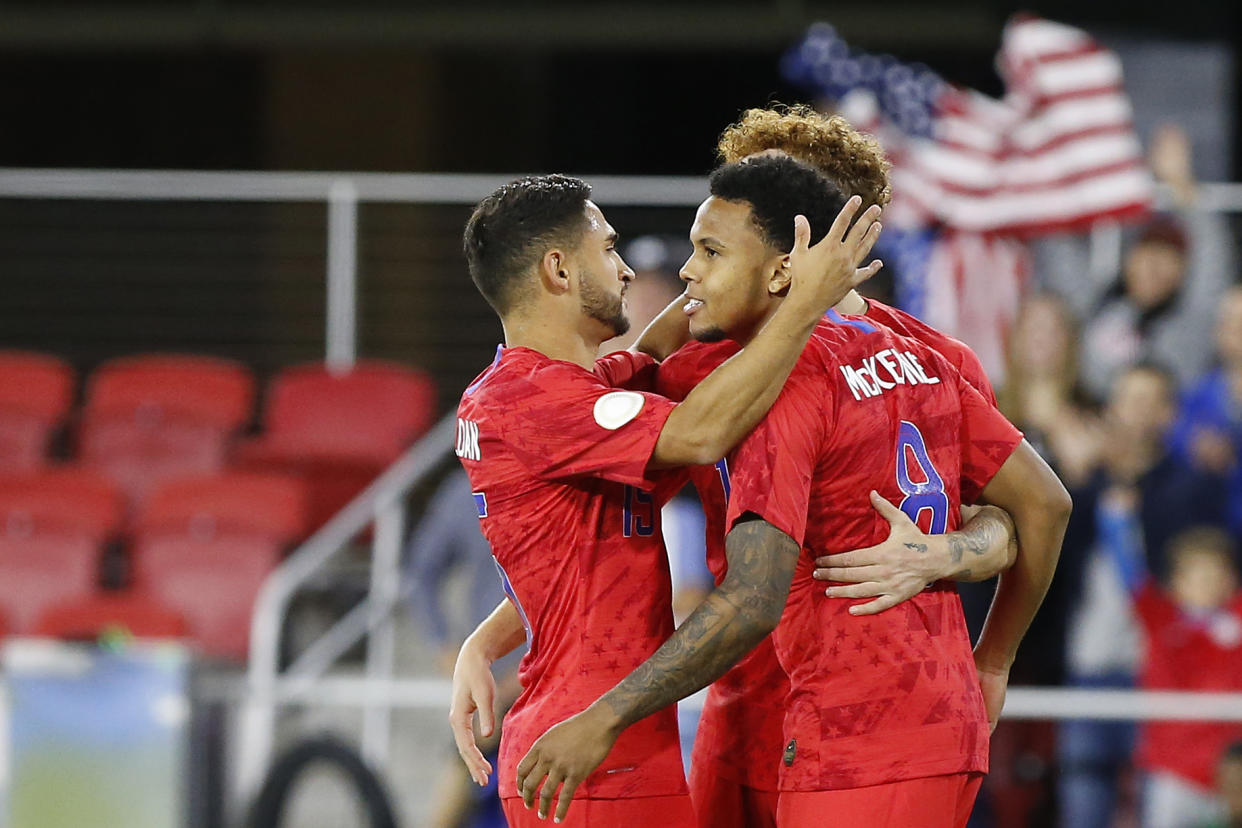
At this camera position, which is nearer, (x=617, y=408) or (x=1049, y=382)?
(x=617, y=408)

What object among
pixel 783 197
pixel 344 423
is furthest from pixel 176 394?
pixel 783 197

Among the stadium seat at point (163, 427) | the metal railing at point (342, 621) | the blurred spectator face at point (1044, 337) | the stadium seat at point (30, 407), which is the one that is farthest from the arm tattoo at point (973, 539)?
the stadium seat at point (30, 407)

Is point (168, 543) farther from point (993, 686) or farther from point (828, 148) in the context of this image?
point (828, 148)

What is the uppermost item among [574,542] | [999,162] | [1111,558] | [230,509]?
[999,162]

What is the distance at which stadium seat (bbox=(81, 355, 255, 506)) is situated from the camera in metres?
8.22

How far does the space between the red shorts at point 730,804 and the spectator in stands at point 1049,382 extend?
3896 millimetres

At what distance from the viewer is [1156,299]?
23.5 feet

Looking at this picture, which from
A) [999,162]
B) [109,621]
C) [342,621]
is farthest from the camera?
[999,162]

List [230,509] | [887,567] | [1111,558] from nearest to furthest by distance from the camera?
[887,567] → [1111,558] → [230,509]

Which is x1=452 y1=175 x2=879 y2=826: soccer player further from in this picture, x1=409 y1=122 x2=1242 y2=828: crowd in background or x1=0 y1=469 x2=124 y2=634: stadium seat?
x1=0 y1=469 x2=124 y2=634: stadium seat

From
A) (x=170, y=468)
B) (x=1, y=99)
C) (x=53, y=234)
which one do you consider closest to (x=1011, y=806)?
(x=170, y=468)

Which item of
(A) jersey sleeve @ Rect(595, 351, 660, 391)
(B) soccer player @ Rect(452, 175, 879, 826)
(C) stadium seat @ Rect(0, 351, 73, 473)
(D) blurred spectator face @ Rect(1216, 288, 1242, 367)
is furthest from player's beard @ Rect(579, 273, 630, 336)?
(C) stadium seat @ Rect(0, 351, 73, 473)

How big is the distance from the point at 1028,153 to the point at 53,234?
16.2ft

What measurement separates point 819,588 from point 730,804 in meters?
0.47
